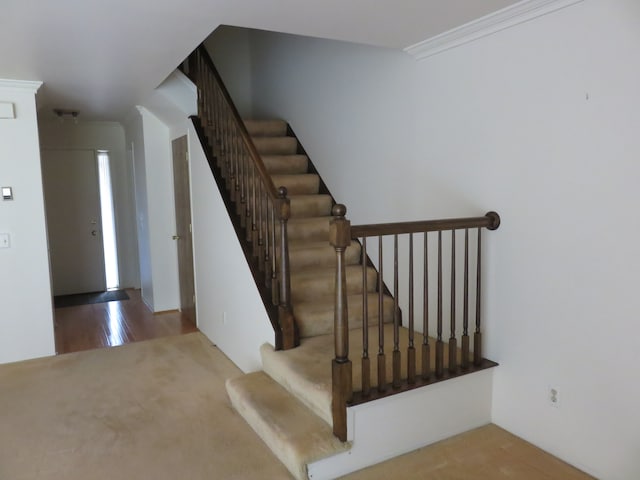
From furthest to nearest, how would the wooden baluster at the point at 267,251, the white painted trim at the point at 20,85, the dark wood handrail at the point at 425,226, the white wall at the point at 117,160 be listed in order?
the white wall at the point at 117,160, the white painted trim at the point at 20,85, the wooden baluster at the point at 267,251, the dark wood handrail at the point at 425,226

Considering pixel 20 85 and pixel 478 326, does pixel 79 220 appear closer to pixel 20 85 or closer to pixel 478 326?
pixel 20 85

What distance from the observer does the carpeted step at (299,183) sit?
4.24 metres

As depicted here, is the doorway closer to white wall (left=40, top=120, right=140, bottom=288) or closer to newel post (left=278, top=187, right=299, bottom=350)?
white wall (left=40, top=120, right=140, bottom=288)

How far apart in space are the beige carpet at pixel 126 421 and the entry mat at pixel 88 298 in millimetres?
2174

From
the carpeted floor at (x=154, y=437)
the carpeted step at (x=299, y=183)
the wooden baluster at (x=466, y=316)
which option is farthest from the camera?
the carpeted step at (x=299, y=183)

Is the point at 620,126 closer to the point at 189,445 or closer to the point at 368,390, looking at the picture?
the point at 368,390

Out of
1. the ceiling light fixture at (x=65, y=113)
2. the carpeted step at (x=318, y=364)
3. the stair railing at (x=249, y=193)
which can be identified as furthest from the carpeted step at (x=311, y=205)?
the ceiling light fixture at (x=65, y=113)

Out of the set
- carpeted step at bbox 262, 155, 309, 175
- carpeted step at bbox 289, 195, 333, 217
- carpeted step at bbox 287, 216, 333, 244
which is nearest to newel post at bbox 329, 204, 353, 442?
carpeted step at bbox 287, 216, 333, 244

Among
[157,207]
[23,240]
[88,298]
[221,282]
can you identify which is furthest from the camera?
[88,298]

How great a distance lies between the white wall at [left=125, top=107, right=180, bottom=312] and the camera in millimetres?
5281

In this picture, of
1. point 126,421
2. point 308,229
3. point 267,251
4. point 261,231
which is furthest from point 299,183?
point 126,421

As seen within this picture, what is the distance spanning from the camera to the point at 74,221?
6.56m

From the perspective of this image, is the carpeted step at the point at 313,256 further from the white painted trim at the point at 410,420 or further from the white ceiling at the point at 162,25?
the white ceiling at the point at 162,25

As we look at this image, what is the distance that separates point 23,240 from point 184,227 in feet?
5.12
